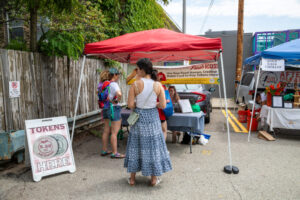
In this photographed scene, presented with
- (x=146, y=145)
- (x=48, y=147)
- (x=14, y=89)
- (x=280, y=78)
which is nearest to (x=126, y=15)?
(x=14, y=89)

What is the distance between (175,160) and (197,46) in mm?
2274

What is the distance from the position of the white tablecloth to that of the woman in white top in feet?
14.9

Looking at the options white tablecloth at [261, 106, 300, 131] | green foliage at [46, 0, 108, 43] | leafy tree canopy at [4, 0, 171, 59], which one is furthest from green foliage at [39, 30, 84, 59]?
white tablecloth at [261, 106, 300, 131]

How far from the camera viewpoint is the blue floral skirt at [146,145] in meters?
3.29

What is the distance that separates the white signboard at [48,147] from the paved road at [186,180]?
154 millimetres

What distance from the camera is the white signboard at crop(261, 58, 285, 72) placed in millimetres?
6230

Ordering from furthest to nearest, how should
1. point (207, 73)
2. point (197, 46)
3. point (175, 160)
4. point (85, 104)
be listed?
point (85, 104) → point (207, 73) → point (175, 160) → point (197, 46)

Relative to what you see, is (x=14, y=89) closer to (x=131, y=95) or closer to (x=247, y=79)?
(x=131, y=95)

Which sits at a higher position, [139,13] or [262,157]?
[139,13]

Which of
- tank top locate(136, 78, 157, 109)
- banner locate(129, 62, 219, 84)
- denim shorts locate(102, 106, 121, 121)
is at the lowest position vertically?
denim shorts locate(102, 106, 121, 121)

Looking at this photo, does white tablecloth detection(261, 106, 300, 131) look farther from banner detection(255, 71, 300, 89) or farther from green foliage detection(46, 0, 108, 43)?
green foliage detection(46, 0, 108, 43)

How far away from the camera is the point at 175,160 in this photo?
464 cm

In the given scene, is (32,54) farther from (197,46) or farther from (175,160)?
(175,160)

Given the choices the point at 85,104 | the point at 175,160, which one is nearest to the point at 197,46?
the point at 175,160
